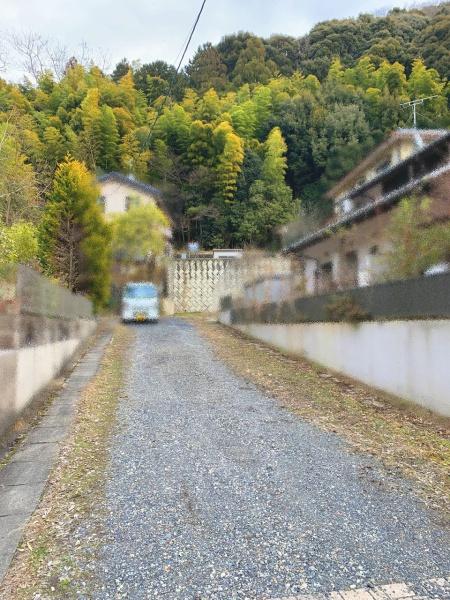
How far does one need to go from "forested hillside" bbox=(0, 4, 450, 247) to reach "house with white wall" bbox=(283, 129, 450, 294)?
8.70 metres

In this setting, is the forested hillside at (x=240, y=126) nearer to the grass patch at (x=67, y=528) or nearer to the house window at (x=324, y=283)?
the house window at (x=324, y=283)

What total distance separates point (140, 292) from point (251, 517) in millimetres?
15148

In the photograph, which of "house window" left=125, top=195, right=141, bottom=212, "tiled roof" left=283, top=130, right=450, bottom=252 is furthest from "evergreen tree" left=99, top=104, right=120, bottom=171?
"tiled roof" left=283, top=130, right=450, bottom=252

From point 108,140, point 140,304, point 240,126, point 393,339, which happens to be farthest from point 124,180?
point 393,339

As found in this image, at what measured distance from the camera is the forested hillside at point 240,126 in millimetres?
27562

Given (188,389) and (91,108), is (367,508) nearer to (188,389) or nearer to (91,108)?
(188,389)

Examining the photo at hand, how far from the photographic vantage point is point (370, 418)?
4.69 metres

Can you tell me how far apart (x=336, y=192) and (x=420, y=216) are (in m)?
17.0

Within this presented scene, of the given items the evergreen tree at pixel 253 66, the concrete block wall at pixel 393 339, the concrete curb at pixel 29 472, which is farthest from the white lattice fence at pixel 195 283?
the evergreen tree at pixel 253 66

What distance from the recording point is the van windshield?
1711 cm

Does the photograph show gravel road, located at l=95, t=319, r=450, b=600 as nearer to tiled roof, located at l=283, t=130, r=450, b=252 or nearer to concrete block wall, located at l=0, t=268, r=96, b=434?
concrete block wall, located at l=0, t=268, r=96, b=434

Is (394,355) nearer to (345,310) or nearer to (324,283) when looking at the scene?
(345,310)

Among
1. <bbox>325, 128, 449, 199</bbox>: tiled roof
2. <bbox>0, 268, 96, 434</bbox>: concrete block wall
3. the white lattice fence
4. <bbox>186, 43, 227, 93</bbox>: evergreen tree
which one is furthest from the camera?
<bbox>186, 43, 227, 93</bbox>: evergreen tree

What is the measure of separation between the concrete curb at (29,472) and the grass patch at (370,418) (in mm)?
2409
